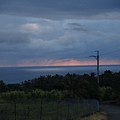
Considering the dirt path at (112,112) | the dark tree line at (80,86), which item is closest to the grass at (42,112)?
the dirt path at (112,112)

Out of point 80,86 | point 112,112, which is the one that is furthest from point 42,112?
point 80,86

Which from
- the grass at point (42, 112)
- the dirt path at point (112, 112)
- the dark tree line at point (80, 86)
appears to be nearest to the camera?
the grass at point (42, 112)

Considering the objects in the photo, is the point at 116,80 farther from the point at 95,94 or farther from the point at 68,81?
the point at 68,81

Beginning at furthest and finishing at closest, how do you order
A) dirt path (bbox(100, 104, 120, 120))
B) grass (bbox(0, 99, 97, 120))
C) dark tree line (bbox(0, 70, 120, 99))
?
1. dark tree line (bbox(0, 70, 120, 99))
2. dirt path (bbox(100, 104, 120, 120))
3. grass (bbox(0, 99, 97, 120))

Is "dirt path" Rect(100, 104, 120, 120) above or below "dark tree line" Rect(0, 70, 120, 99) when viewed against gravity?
below

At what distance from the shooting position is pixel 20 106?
30922 mm

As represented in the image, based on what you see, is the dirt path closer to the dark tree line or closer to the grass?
the grass

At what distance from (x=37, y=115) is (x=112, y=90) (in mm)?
57927

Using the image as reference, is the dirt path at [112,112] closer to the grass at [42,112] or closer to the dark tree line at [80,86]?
the grass at [42,112]

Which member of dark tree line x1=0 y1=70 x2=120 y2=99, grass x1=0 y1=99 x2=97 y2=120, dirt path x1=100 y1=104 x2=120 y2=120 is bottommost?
dirt path x1=100 y1=104 x2=120 y2=120

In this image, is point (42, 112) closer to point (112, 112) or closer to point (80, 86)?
point (112, 112)

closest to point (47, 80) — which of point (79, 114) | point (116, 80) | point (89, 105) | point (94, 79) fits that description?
point (94, 79)

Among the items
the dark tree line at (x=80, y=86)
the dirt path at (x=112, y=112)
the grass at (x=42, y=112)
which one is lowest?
the dirt path at (x=112, y=112)

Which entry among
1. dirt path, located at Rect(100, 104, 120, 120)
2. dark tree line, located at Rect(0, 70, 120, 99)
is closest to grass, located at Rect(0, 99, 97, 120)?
dirt path, located at Rect(100, 104, 120, 120)
